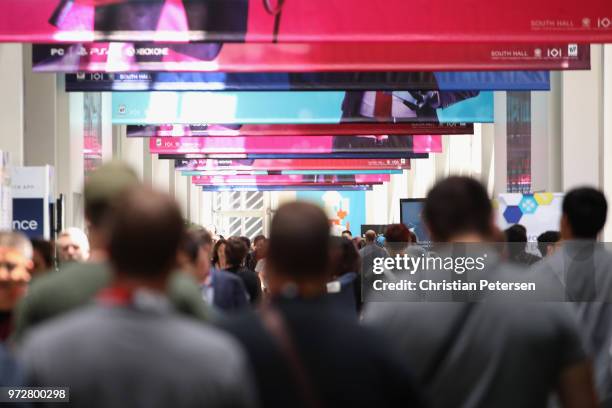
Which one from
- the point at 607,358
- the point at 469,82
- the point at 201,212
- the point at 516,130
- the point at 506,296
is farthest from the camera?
the point at 201,212

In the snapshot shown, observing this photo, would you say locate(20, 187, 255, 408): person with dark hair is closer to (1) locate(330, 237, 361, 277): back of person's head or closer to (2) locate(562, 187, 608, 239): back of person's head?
(2) locate(562, 187, 608, 239): back of person's head

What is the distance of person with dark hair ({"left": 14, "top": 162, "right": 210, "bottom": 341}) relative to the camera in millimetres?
3268

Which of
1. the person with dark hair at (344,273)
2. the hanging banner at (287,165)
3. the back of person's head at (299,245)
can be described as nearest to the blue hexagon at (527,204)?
the person with dark hair at (344,273)

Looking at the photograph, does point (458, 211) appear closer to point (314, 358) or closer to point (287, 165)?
point (314, 358)

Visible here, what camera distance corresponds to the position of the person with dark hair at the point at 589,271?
454cm

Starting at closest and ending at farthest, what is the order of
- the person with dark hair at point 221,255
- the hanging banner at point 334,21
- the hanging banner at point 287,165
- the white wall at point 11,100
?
the person with dark hair at point 221,255, the hanging banner at point 334,21, the white wall at point 11,100, the hanging banner at point 287,165

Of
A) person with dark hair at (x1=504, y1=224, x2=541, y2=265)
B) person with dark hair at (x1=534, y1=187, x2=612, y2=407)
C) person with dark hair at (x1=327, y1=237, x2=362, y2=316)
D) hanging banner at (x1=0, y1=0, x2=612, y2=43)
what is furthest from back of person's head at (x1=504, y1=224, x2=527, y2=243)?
person with dark hair at (x1=534, y1=187, x2=612, y2=407)

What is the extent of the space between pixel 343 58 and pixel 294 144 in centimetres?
1066

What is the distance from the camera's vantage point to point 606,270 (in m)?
4.75

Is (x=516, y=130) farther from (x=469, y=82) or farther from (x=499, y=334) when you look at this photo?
(x=499, y=334)

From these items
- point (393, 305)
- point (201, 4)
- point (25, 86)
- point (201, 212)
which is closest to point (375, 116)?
point (25, 86)

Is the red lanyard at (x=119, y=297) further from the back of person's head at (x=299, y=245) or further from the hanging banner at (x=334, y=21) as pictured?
the hanging banner at (x=334, y=21)

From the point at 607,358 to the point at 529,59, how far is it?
6516 mm

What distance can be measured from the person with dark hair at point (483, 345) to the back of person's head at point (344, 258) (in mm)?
4378
